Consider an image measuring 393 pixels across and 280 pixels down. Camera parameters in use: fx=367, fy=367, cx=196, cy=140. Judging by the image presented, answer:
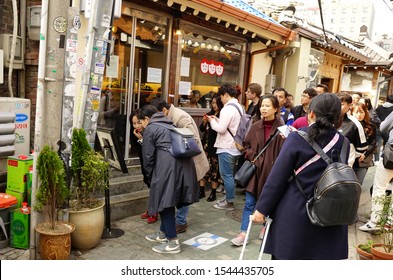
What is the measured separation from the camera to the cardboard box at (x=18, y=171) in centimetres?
467

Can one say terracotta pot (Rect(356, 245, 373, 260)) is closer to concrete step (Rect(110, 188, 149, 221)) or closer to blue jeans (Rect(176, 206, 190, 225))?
blue jeans (Rect(176, 206, 190, 225))

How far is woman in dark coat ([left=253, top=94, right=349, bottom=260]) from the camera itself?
9.62 feet

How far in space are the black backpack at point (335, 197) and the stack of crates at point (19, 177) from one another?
3563mm

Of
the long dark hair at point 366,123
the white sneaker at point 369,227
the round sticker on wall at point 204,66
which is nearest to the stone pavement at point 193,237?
the white sneaker at point 369,227

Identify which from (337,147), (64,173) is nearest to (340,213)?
(337,147)

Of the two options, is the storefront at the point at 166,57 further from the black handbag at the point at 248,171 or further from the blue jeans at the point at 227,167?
the black handbag at the point at 248,171

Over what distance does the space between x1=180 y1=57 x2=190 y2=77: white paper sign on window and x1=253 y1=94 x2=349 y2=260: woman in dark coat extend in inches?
204

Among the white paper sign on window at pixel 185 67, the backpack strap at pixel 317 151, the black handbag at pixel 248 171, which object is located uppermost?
the white paper sign on window at pixel 185 67

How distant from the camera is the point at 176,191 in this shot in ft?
14.7

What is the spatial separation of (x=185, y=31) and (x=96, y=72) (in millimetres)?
3808

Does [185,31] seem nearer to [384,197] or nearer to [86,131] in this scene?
[86,131]

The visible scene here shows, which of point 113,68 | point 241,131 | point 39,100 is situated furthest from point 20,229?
point 241,131

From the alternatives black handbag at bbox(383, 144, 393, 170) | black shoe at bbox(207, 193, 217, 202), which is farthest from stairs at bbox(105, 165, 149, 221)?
black handbag at bbox(383, 144, 393, 170)

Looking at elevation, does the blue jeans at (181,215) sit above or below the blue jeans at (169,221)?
below
